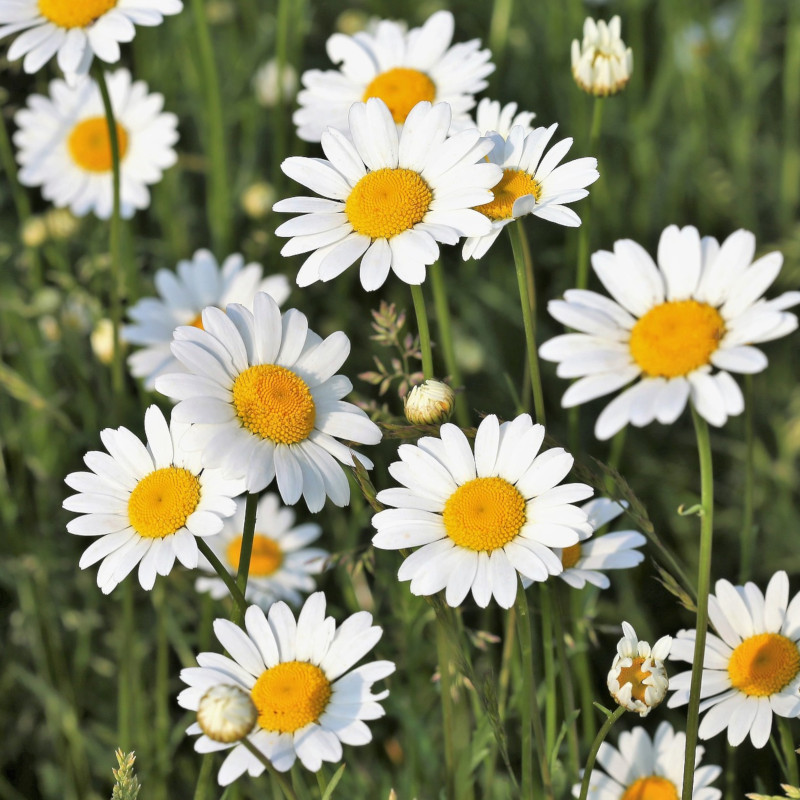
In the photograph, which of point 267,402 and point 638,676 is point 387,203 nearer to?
point 267,402

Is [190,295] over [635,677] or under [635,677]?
over

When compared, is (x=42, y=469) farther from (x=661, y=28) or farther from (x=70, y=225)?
(x=661, y=28)

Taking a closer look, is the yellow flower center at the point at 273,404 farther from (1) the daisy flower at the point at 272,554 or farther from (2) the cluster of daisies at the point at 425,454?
(1) the daisy flower at the point at 272,554

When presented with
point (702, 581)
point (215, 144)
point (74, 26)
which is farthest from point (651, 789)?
point (215, 144)

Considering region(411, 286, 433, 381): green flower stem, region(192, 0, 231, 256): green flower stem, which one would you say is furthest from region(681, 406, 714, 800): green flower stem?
region(192, 0, 231, 256): green flower stem

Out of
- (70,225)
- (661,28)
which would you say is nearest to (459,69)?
(70,225)

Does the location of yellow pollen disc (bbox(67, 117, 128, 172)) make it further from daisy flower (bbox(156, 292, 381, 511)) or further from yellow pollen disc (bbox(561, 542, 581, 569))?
yellow pollen disc (bbox(561, 542, 581, 569))
